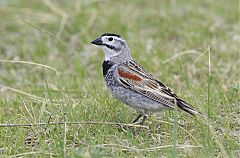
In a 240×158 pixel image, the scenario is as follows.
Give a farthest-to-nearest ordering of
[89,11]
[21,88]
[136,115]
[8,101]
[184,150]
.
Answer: [89,11]
[21,88]
[8,101]
[136,115]
[184,150]

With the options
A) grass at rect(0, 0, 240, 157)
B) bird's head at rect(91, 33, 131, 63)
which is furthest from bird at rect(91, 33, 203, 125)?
grass at rect(0, 0, 240, 157)

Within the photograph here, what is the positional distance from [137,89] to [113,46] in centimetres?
61

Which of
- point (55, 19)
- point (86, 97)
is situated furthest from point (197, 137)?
point (55, 19)

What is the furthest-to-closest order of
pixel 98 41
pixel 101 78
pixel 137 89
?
pixel 101 78, pixel 98 41, pixel 137 89

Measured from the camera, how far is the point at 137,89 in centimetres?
580

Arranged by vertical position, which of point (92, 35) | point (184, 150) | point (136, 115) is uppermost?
point (92, 35)

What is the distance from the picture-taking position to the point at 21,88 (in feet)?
24.6

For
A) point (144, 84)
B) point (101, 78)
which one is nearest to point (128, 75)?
point (144, 84)

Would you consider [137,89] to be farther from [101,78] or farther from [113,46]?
[101,78]

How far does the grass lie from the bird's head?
10.5 inches

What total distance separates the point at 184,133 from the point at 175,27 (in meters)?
4.04

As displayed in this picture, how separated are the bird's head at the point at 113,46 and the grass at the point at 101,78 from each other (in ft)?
0.88

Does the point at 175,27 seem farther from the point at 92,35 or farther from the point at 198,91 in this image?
the point at 198,91

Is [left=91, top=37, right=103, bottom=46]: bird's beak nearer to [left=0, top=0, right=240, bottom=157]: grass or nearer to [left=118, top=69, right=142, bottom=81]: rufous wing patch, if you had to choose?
[left=0, top=0, right=240, bottom=157]: grass
